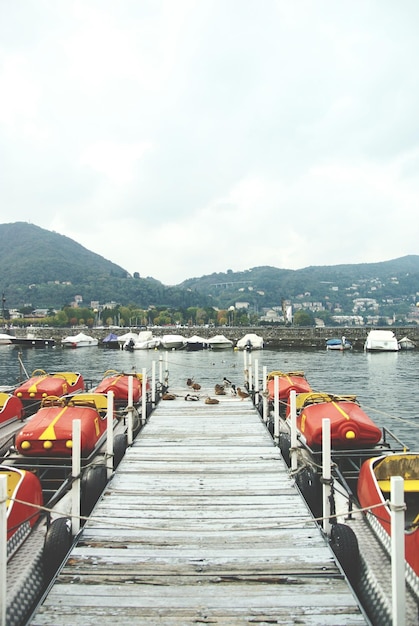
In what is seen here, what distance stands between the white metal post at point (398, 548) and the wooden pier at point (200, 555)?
0.43 metres

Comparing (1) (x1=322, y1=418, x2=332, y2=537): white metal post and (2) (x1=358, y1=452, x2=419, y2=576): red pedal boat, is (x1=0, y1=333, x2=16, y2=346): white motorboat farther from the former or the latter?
(1) (x1=322, y1=418, x2=332, y2=537): white metal post

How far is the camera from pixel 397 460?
7.48 m

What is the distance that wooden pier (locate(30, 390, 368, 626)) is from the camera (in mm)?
4672

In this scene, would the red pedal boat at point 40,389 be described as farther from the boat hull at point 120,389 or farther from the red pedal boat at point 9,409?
the boat hull at point 120,389

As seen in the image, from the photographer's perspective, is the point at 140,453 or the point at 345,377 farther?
the point at 345,377

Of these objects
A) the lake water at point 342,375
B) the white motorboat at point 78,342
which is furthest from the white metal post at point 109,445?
the white motorboat at point 78,342

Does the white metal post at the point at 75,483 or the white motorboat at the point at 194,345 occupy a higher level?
the white metal post at the point at 75,483

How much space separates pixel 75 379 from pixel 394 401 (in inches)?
778

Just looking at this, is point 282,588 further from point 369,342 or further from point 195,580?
point 369,342

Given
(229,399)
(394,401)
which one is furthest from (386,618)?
(394,401)

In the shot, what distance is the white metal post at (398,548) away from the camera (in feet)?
13.2

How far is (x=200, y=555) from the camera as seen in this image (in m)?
5.76

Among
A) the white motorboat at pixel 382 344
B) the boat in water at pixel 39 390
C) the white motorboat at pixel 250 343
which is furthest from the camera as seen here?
the white motorboat at pixel 250 343

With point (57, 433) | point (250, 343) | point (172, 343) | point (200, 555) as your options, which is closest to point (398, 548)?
point (200, 555)
